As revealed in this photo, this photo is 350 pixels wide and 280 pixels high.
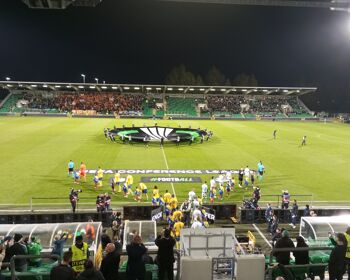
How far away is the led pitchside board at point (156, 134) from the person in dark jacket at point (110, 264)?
105ft

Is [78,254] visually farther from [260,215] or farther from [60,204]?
[60,204]

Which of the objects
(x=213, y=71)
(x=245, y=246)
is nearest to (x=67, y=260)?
(x=245, y=246)

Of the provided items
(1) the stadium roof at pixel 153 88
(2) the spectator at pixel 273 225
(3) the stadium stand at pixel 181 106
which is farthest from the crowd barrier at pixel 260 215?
(1) the stadium roof at pixel 153 88

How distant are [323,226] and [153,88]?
221 feet

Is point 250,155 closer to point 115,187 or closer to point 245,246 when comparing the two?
point 115,187

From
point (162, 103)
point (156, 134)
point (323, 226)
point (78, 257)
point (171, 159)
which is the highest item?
point (162, 103)


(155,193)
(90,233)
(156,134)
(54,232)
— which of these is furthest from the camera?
(156,134)

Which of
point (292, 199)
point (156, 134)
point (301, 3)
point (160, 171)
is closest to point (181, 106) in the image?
point (156, 134)

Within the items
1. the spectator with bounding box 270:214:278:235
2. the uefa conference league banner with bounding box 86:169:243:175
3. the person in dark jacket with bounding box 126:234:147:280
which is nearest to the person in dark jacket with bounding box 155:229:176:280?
the person in dark jacket with bounding box 126:234:147:280

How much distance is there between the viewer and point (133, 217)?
1747 cm

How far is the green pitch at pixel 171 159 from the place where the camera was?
73.4ft

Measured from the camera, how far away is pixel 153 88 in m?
78.1

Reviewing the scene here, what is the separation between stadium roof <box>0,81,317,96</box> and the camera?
73625 mm

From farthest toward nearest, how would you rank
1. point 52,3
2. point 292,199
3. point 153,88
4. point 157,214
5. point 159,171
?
1. point 153,88
2. point 159,171
3. point 292,199
4. point 157,214
5. point 52,3
